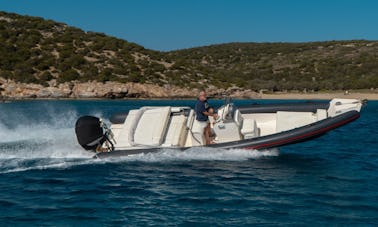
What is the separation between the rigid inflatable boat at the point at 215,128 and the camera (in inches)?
441

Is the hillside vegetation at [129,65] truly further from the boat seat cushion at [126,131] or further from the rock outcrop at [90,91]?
the boat seat cushion at [126,131]

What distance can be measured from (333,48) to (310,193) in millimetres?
93004

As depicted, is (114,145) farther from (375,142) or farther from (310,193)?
(375,142)

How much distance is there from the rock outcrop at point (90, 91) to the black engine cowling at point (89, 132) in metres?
32.6

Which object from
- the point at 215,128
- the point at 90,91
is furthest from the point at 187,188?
the point at 90,91

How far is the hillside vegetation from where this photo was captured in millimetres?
48594

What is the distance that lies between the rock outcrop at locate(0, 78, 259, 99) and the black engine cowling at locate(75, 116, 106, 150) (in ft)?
107

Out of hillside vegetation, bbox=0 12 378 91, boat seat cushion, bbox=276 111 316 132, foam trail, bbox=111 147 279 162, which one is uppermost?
hillside vegetation, bbox=0 12 378 91

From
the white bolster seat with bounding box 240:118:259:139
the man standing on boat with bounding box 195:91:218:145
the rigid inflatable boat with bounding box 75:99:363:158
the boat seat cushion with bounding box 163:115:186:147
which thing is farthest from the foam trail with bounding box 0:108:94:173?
the white bolster seat with bounding box 240:118:259:139

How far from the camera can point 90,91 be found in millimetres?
44438

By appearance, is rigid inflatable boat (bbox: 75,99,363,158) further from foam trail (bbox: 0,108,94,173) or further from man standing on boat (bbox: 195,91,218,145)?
foam trail (bbox: 0,108,94,173)

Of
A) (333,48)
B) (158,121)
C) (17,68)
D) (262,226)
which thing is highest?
(333,48)

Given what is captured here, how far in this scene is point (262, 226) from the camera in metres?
6.52

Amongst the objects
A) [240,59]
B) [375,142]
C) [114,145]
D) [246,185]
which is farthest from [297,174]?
[240,59]
